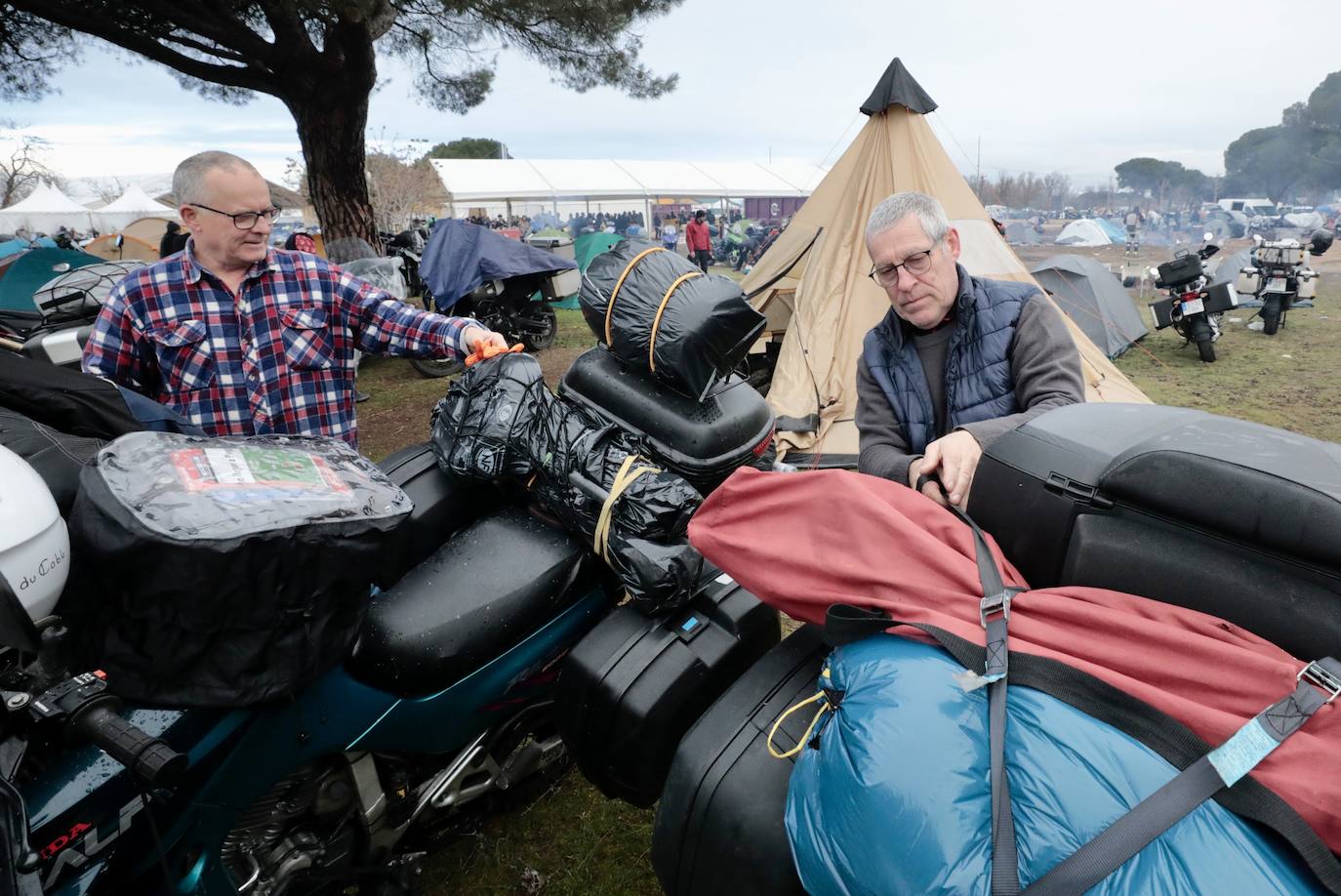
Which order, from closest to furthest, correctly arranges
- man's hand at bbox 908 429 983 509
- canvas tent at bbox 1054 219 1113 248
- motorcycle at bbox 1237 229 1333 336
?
man's hand at bbox 908 429 983 509
motorcycle at bbox 1237 229 1333 336
canvas tent at bbox 1054 219 1113 248

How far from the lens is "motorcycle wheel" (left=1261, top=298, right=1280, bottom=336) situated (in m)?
8.27

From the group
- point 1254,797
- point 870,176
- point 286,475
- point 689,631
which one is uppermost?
point 870,176

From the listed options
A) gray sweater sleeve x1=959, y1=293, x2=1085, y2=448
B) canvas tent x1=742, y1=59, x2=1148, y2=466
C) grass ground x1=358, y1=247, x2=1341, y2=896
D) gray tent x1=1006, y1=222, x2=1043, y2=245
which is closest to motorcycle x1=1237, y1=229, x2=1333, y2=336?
grass ground x1=358, y1=247, x2=1341, y2=896

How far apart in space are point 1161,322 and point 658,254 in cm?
801

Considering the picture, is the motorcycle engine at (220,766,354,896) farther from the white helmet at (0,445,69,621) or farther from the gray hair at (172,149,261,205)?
the gray hair at (172,149,261,205)

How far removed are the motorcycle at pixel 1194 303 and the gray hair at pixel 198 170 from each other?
8519 millimetres

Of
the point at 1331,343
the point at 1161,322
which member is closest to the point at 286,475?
the point at 1161,322

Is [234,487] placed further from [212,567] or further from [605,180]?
[605,180]

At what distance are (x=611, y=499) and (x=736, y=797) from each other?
0.68 meters

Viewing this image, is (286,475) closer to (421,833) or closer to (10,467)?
(10,467)

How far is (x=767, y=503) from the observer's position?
3.90 feet

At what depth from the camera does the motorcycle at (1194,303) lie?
715 cm

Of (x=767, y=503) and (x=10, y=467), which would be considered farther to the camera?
(x=767, y=503)

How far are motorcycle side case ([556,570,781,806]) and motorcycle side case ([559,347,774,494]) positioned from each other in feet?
1.37
